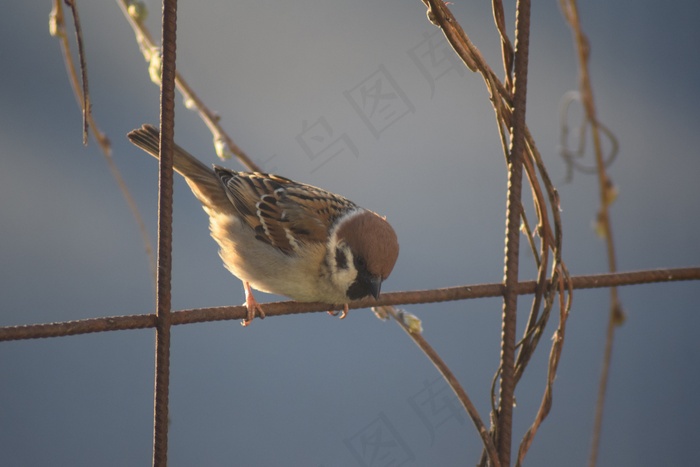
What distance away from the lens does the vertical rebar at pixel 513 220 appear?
1039 mm

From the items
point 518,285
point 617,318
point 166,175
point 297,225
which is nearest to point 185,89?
point 166,175

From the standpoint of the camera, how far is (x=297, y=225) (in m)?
1.62

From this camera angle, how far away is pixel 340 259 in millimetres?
1523

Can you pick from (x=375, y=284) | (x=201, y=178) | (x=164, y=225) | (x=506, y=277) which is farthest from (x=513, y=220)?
(x=201, y=178)

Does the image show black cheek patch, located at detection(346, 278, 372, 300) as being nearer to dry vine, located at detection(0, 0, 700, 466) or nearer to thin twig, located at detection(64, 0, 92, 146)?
dry vine, located at detection(0, 0, 700, 466)

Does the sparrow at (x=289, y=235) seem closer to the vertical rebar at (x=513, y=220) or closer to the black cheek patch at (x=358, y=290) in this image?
the black cheek patch at (x=358, y=290)

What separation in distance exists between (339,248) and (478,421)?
1.89 ft

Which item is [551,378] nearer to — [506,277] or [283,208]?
[506,277]

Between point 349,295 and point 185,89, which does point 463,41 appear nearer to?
point 185,89

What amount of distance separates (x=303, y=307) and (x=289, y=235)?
0.53 metres

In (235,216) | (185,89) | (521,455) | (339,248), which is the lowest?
(521,455)

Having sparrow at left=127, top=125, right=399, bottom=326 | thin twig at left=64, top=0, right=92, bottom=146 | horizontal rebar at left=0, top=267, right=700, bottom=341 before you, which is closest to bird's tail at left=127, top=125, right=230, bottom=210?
sparrow at left=127, top=125, right=399, bottom=326

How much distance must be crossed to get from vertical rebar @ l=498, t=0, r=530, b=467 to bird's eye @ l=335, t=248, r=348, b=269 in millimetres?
494

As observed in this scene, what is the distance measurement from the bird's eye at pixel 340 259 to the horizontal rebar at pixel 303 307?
305 mm
